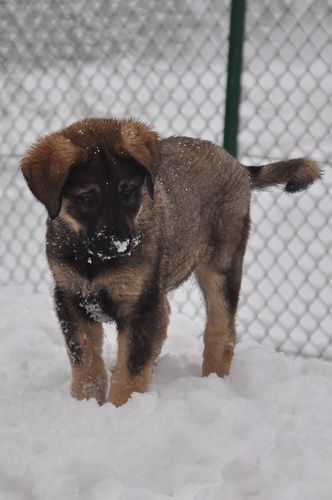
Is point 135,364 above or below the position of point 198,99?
below

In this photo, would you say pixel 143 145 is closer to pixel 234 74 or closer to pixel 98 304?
pixel 98 304

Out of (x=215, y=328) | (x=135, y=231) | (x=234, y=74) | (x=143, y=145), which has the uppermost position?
(x=234, y=74)

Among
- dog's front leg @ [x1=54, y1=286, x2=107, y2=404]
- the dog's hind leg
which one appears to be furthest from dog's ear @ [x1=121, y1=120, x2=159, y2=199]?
the dog's hind leg

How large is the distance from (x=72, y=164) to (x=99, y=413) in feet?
Answer: 3.36

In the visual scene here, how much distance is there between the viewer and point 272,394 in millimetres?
3736

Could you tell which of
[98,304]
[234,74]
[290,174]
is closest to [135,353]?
[98,304]

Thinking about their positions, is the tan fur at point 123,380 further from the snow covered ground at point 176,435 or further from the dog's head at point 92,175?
the dog's head at point 92,175

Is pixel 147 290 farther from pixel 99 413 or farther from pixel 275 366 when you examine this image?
pixel 275 366

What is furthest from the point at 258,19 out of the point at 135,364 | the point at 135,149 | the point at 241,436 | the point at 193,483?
the point at 193,483

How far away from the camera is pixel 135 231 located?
10.8 feet

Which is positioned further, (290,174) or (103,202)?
(290,174)

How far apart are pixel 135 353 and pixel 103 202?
73 centimetres

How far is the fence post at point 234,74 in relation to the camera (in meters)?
4.71

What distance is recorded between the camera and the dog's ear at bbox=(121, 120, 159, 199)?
328 centimetres
